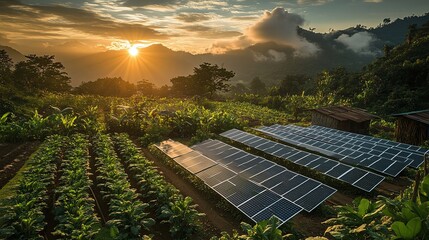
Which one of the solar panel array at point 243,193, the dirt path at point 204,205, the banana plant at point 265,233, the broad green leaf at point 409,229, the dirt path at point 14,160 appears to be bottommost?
the dirt path at point 204,205

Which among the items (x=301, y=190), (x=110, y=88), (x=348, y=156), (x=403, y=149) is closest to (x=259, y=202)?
(x=301, y=190)

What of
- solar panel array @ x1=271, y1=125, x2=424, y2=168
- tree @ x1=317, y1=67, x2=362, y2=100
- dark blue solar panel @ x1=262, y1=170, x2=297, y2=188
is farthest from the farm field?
tree @ x1=317, y1=67, x2=362, y2=100

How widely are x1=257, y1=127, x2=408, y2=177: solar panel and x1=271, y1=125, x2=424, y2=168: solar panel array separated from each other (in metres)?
0.77

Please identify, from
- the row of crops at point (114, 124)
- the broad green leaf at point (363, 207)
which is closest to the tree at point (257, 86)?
the row of crops at point (114, 124)

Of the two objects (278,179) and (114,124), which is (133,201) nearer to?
(278,179)

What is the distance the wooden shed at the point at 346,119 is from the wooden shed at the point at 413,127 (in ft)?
11.3

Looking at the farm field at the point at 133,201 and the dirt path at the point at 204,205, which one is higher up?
the farm field at the point at 133,201

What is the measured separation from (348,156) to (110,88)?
200 ft

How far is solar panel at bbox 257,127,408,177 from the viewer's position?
15.4 m

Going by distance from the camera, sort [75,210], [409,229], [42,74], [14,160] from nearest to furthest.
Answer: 1. [409,229]
2. [75,210]
3. [14,160]
4. [42,74]

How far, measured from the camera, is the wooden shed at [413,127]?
898 inches

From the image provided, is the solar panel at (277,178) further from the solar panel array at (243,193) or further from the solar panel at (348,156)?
the solar panel at (348,156)

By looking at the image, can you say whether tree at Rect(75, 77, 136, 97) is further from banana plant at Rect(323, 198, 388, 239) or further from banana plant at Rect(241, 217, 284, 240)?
banana plant at Rect(323, 198, 388, 239)

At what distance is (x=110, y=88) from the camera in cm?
6494
